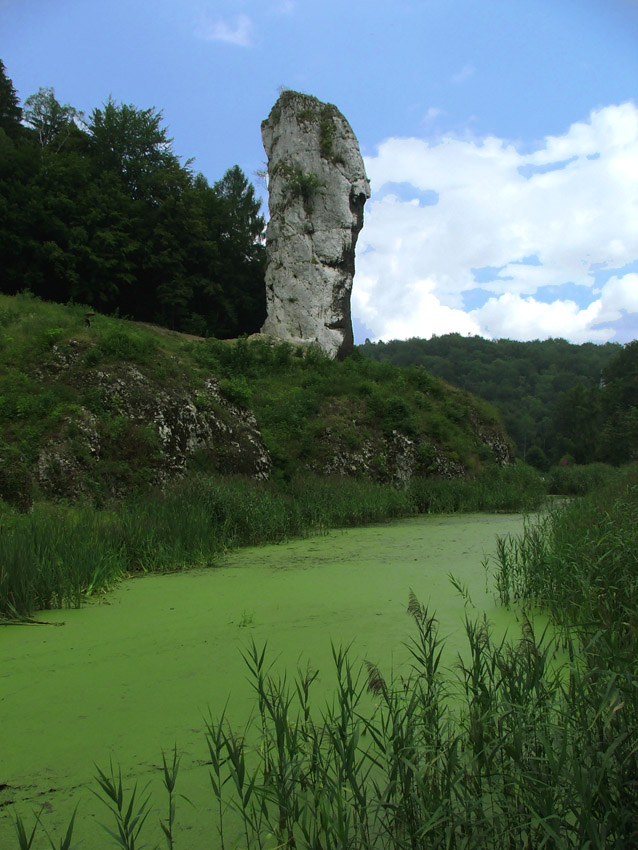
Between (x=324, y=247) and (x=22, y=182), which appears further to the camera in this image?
(x=324, y=247)

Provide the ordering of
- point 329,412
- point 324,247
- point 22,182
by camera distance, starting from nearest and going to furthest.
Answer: point 329,412, point 22,182, point 324,247

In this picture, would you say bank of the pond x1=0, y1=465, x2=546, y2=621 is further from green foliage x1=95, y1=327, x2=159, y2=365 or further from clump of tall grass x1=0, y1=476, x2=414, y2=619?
green foliage x1=95, y1=327, x2=159, y2=365

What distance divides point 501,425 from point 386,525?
588 inches

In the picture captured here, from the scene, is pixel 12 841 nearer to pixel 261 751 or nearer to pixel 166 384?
pixel 261 751

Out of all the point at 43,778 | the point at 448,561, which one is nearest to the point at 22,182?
the point at 448,561

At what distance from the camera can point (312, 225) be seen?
26.5 m

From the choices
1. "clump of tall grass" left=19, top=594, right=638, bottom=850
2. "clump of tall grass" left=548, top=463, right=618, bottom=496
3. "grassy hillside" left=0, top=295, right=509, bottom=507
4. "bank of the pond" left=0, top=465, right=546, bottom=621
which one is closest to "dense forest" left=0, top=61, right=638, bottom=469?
"grassy hillside" left=0, top=295, right=509, bottom=507

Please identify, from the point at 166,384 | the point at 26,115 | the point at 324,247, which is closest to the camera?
the point at 166,384

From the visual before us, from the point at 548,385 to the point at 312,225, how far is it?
49177 millimetres

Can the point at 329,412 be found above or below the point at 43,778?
above

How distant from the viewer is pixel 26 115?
3209cm

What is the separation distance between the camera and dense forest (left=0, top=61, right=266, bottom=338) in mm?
22234

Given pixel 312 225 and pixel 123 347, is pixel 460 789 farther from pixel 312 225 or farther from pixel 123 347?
pixel 312 225

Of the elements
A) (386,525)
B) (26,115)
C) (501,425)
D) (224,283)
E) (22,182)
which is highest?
(26,115)
